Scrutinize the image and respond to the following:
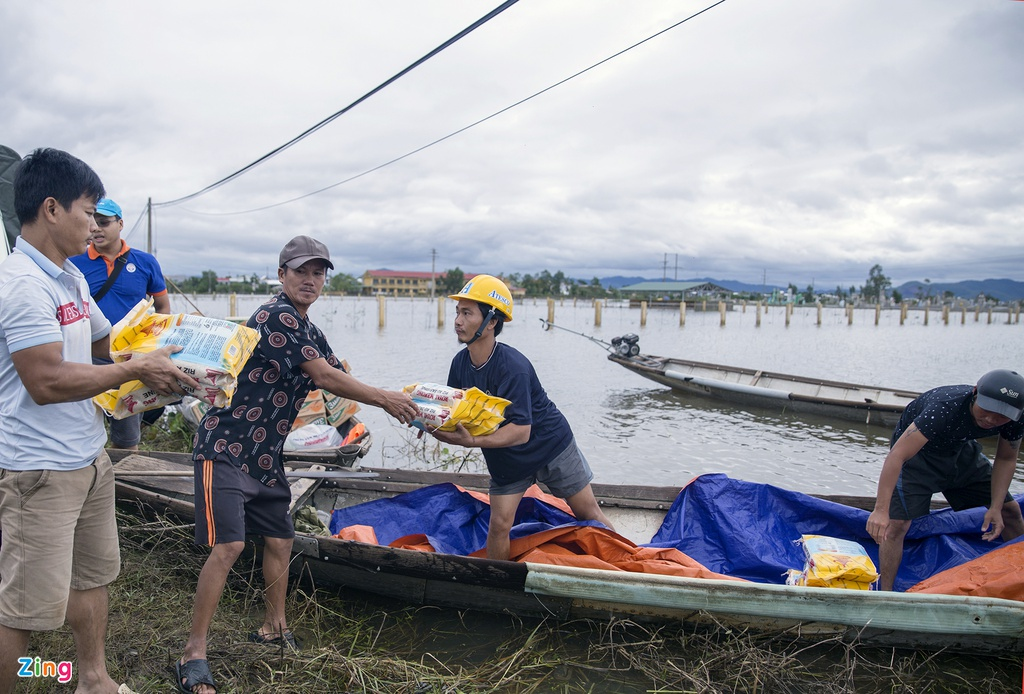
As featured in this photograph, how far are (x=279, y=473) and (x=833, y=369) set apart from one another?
23.7m

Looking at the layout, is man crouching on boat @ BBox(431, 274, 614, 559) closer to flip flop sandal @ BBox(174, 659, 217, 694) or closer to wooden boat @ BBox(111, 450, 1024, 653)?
wooden boat @ BBox(111, 450, 1024, 653)

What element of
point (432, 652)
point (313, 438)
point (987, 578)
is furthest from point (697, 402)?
point (432, 652)

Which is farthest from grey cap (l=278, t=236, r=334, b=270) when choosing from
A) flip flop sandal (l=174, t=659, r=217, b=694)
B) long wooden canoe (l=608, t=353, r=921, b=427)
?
long wooden canoe (l=608, t=353, r=921, b=427)

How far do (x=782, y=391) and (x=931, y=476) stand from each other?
1026 centimetres

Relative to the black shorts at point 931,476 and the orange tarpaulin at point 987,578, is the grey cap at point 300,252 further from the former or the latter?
the orange tarpaulin at point 987,578

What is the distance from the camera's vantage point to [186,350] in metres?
2.81

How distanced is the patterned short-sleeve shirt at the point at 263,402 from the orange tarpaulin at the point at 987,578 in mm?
3979

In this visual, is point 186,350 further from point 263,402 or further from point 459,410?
point 459,410

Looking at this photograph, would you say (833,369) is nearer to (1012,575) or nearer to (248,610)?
(1012,575)

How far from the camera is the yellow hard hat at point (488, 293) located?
12.2 feet

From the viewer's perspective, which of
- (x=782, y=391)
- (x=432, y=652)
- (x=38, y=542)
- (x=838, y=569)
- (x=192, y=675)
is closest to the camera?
(x=38, y=542)

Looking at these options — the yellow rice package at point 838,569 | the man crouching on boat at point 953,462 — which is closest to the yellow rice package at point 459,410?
the yellow rice package at point 838,569

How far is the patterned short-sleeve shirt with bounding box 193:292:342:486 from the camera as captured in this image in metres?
3.14

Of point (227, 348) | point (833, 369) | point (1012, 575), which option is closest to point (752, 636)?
point (1012, 575)
